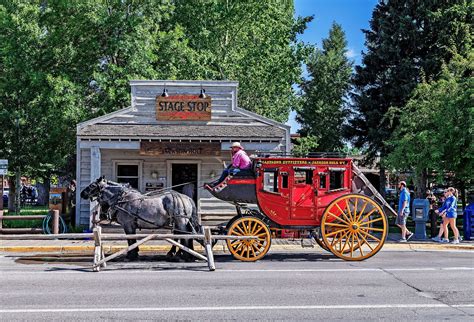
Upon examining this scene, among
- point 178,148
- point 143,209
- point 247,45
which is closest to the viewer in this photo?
point 143,209

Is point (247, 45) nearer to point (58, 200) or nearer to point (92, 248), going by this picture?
point (58, 200)

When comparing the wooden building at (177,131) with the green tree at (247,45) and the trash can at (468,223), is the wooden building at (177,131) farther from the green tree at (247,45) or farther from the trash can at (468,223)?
the green tree at (247,45)

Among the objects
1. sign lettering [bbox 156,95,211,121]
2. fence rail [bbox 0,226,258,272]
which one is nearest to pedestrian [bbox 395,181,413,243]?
fence rail [bbox 0,226,258,272]

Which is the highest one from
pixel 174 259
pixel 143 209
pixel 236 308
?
pixel 143 209

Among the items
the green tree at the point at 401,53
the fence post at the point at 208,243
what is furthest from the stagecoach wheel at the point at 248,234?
the green tree at the point at 401,53

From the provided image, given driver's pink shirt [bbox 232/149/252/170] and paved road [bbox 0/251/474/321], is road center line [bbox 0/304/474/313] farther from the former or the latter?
driver's pink shirt [bbox 232/149/252/170]

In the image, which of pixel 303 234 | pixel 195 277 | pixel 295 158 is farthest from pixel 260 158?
pixel 195 277

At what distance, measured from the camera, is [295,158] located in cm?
1262

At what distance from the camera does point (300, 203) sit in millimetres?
12539

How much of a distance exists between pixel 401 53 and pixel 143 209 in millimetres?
24099

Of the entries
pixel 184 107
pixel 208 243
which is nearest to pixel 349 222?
pixel 208 243

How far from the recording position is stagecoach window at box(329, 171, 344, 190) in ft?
41.8

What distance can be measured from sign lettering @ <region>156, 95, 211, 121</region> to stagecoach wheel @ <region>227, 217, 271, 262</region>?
793 cm

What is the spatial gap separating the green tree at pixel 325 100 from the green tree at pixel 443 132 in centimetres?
2210
